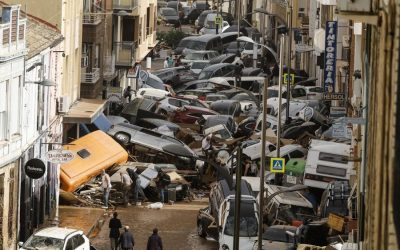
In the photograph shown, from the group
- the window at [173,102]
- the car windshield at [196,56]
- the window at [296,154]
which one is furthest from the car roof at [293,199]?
the car windshield at [196,56]

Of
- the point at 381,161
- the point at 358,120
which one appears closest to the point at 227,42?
the point at 358,120

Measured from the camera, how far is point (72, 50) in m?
45.1

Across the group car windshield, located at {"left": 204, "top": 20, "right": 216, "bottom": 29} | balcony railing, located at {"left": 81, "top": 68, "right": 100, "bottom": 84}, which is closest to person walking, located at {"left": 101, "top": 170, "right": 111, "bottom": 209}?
balcony railing, located at {"left": 81, "top": 68, "right": 100, "bottom": 84}

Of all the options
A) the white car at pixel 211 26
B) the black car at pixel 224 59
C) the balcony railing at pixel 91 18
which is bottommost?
the black car at pixel 224 59

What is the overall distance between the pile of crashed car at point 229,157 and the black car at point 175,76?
5019 mm

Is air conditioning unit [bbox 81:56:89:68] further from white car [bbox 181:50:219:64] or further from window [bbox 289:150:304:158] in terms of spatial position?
white car [bbox 181:50:219:64]

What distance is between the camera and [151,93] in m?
68.2

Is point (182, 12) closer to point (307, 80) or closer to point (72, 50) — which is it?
point (307, 80)

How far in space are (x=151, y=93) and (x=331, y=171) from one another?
2679cm

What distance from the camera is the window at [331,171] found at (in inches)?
1666

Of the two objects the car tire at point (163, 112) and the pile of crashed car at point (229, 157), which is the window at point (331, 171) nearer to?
the pile of crashed car at point (229, 157)

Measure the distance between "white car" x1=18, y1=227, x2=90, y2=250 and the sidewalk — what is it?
6.11m

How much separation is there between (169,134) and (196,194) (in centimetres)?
786

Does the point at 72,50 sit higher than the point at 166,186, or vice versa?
the point at 72,50
